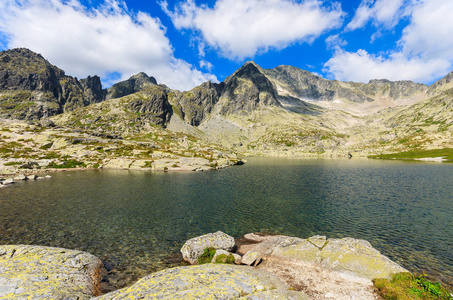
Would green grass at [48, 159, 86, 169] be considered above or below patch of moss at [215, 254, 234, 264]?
above

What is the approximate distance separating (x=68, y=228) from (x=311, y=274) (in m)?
35.0

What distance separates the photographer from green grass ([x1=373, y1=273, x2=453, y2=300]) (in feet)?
46.1

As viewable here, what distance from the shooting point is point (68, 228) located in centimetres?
3009

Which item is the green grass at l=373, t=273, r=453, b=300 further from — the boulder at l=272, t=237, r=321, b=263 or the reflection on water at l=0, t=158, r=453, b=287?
the reflection on water at l=0, t=158, r=453, b=287

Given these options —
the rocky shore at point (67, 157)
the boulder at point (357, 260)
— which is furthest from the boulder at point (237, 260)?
the rocky shore at point (67, 157)

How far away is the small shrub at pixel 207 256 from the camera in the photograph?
859 inches

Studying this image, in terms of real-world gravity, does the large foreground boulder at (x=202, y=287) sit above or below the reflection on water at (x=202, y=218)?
above

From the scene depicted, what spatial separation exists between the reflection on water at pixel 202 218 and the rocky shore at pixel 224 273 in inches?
155

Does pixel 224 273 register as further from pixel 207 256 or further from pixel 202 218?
pixel 202 218

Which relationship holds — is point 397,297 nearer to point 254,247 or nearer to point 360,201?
point 254,247

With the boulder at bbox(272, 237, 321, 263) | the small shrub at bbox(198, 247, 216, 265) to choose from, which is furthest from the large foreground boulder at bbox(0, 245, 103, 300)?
the boulder at bbox(272, 237, 321, 263)

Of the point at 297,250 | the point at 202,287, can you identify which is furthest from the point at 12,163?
the point at 297,250

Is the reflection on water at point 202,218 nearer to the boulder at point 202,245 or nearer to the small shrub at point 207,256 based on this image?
the boulder at point 202,245

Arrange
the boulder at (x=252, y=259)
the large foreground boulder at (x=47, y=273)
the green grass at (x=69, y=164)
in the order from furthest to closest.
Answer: the green grass at (x=69, y=164), the boulder at (x=252, y=259), the large foreground boulder at (x=47, y=273)
